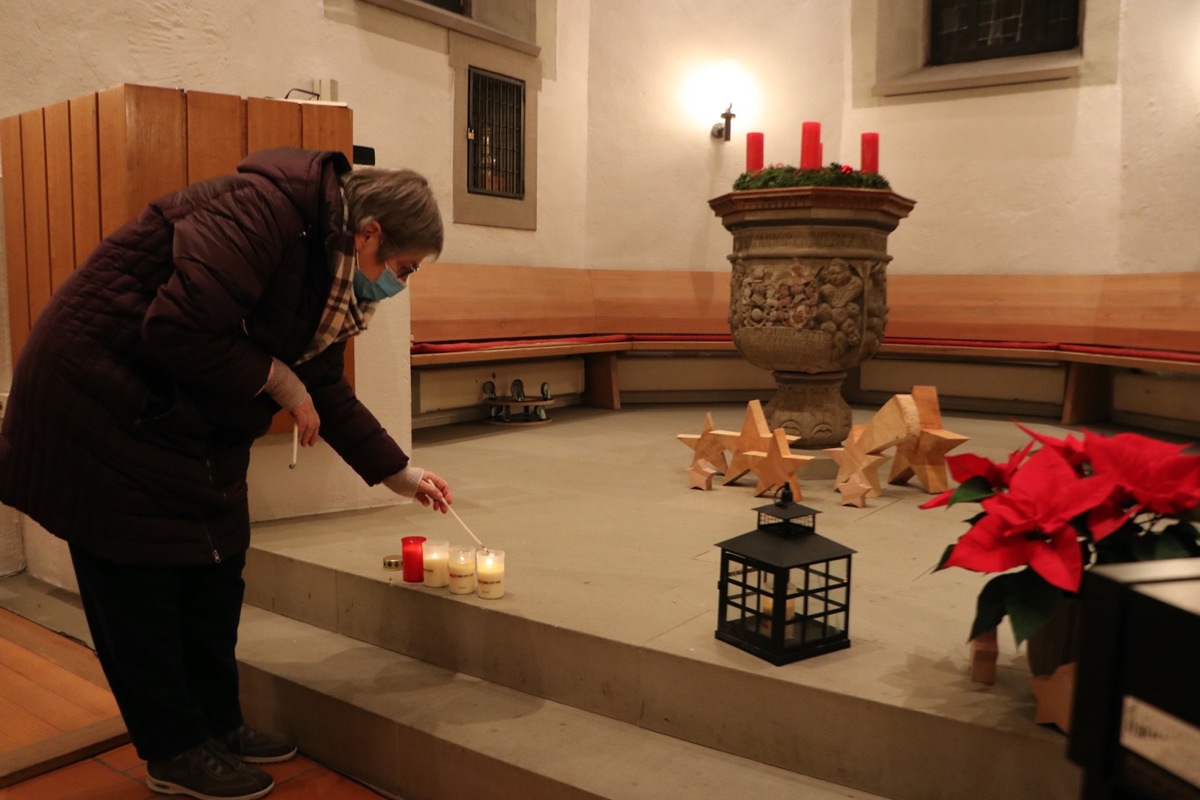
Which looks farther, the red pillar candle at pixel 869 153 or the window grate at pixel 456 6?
the window grate at pixel 456 6

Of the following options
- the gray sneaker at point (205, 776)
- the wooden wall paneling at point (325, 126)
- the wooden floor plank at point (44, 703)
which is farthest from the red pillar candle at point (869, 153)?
the wooden floor plank at point (44, 703)

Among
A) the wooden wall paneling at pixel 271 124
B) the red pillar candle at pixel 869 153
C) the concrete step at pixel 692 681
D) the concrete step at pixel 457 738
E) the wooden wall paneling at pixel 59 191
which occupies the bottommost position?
the concrete step at pixel 457 738

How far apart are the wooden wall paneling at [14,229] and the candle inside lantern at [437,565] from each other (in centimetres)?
175

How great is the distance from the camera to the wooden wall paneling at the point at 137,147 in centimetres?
276

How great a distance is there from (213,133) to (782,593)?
2.16 m

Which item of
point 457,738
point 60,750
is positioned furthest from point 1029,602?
point 60,750

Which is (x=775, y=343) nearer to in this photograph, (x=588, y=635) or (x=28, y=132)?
(x=588, y=635)

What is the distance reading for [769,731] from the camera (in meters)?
1.95

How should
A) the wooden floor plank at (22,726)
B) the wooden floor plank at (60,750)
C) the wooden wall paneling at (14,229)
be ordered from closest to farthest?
the wooden floor plank at (60,750) → the wooden floor plank at (22,726) → the wooden wall paneling at (14,229)

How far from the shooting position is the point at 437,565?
2.47 m

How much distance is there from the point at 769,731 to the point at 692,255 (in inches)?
212

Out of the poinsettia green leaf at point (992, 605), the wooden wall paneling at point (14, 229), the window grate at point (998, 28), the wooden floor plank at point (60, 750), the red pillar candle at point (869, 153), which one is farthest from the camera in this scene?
the window grate at point (998, 28)

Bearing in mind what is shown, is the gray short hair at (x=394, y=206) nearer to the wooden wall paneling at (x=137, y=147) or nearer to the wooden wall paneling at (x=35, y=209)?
the wooden wall paneling at (x=137, y=147)

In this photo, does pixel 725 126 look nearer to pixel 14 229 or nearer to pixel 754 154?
pixel 754 154
